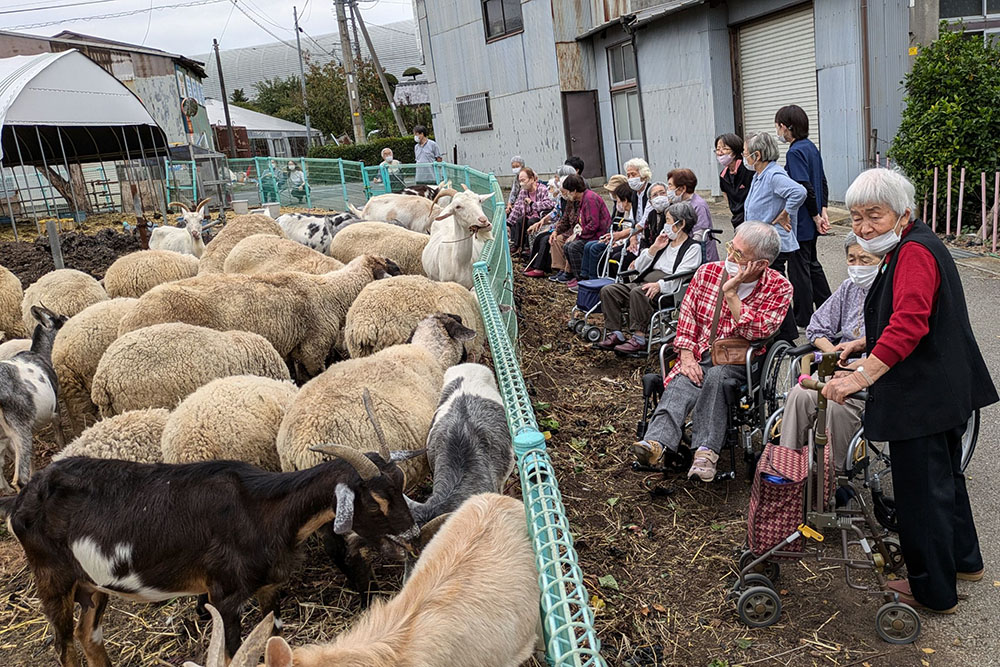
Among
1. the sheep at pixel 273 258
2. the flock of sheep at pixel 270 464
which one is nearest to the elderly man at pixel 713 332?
the flock of sheep at pixel 270 464

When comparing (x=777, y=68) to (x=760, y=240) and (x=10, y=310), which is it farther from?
(x=10, y=310)

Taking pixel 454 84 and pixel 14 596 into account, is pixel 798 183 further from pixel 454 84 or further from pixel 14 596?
pixel 454 84

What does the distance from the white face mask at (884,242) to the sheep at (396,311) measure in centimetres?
334

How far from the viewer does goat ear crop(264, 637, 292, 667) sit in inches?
80.4

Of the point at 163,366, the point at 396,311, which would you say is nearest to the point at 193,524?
the point at 163,366

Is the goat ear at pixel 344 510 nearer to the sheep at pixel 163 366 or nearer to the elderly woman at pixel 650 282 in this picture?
the sheep at pixel 163 366

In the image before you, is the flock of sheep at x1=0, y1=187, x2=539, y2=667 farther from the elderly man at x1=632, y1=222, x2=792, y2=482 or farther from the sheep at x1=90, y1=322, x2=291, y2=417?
the elderly man at x1=632, y1=222, x2=792, y2=482

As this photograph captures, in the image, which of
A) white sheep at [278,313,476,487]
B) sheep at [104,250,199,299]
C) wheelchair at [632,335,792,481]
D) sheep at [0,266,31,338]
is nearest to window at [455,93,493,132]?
sheep at [104,250,199,299]

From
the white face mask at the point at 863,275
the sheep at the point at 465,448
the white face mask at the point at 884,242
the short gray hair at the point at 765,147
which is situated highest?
the short gray hair at the point at 765,147

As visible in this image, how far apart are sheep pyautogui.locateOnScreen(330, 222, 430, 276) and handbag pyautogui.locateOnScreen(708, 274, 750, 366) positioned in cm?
520

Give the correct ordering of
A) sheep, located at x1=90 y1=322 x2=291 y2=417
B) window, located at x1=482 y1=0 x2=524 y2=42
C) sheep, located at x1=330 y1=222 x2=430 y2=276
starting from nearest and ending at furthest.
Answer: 1. sheep, located at x1=90 y1=322 x2=291 y2=417
2. sheep, located at x1=330 y1=222 x2=430 y2=276
3. window, located at x1=482 y1=0 x2=524 y2=42

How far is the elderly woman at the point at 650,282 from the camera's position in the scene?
6.68 metres

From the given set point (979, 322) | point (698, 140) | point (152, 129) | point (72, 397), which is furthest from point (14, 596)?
point (152, 129)

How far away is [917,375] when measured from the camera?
315 centimetres
